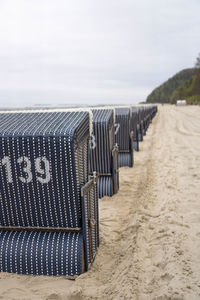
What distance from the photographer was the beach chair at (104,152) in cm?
723

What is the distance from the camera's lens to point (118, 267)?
4301 millimetres

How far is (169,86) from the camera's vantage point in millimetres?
186875

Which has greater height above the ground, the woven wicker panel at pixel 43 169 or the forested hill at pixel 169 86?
the forested hill at pixel 169 86

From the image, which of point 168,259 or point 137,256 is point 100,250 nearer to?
point 137,256

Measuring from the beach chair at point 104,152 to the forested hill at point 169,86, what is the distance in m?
173


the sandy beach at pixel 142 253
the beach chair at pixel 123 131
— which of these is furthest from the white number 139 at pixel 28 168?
the beach chair at pixel 123 131

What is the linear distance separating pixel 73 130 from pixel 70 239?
141 cm

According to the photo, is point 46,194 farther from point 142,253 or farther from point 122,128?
point 122,128

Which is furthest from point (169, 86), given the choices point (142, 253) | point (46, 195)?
point (46, 195)

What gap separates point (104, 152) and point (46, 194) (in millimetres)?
3473

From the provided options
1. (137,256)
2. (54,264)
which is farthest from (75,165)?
(137,256)

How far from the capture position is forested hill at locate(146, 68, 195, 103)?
18038cm

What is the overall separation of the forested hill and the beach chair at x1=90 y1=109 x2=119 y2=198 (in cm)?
17277

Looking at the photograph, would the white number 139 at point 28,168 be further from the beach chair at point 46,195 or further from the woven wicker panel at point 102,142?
the woven wicker panel at point 102,142
